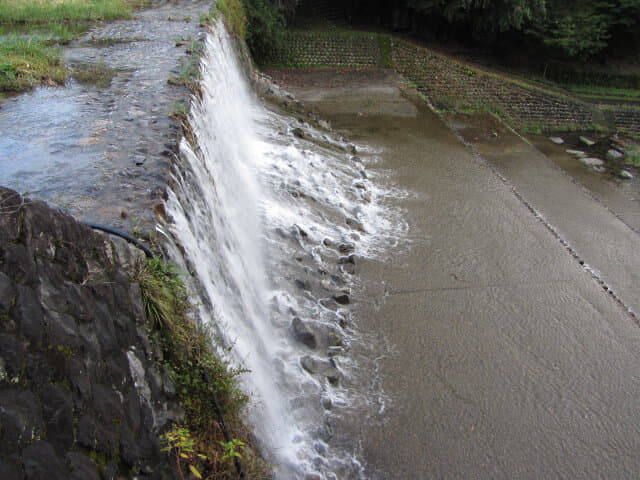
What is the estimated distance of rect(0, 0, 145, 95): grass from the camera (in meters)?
7.73

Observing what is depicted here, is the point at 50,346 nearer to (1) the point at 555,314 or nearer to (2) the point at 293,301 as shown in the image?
(2) the point at 293,301

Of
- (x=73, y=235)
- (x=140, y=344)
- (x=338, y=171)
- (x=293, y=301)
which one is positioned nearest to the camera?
(x=73, y=235)

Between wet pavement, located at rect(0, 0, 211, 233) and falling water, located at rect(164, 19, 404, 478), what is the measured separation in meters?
0.35

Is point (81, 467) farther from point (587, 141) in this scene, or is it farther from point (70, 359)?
point (587, 141)

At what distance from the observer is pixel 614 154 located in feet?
49.9

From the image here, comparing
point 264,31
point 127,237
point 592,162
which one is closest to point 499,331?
point 127,237

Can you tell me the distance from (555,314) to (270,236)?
4.50 metres

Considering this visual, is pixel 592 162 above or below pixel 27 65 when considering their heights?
below

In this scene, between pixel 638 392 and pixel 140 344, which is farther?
pixel 638 392

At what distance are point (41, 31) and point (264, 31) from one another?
768 centimetres

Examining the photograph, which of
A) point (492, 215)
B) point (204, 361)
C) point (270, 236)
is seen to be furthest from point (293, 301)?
point (492, 215)

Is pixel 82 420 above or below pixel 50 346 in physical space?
below

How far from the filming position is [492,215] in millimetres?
9906

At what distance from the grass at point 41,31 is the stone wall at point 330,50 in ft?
18.0
